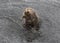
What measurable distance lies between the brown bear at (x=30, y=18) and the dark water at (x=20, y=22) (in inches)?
6.5

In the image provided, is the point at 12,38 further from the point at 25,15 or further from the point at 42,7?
the point at 42,7

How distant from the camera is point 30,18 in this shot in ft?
22.9

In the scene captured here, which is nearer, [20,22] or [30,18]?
[30,18]

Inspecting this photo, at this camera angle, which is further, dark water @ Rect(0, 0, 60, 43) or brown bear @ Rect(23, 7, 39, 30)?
dark water @ Rect(0, 0, 60, 43)

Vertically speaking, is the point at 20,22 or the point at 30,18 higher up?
the point at 30,18

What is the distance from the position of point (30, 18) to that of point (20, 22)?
49 centimetres

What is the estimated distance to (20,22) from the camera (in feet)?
24.2

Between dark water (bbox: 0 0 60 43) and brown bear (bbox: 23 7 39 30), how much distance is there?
0.16m

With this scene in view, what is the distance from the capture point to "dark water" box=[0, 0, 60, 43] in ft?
23.0

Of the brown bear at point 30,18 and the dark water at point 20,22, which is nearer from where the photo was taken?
the brown bear at point 30,18

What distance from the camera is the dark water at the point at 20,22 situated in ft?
23.0

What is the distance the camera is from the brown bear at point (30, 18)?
6.92 m

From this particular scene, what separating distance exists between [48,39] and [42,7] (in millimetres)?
1190

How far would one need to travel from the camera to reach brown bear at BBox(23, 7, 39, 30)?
692 centimetres
